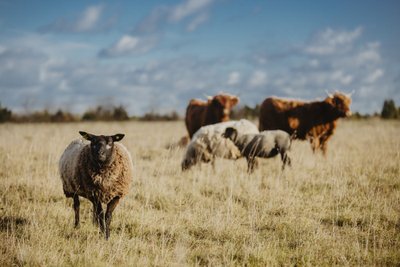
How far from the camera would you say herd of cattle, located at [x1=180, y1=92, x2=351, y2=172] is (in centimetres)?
959

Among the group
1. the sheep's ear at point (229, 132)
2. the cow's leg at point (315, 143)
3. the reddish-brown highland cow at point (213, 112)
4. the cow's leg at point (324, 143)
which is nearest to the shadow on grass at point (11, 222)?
the sheep's ear at point (229, 132)

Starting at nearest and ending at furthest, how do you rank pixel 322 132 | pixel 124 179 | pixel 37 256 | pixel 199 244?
pixel 37 256 → pixel 199 244 → pixel 124 179 → pixel 322 132

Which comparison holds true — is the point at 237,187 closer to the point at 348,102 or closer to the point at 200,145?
the point at 200,145

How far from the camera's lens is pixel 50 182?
742cm

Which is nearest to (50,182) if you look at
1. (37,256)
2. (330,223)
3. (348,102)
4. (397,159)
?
(37,256)

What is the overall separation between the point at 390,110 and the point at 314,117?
110 ft

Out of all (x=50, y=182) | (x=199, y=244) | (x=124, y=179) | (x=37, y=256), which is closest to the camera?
(x=37, y=256)

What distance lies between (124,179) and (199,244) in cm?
144

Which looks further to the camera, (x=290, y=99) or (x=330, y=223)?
(x=290, y=99)

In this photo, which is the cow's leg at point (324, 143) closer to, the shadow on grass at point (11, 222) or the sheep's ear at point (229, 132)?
the sheep's ear at point (229, 132)

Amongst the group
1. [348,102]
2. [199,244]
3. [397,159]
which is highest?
[348,102]

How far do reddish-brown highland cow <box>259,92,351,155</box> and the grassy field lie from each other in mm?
4308

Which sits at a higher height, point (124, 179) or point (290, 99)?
point (290, 99)

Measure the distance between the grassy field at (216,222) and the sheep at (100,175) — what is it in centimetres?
35
